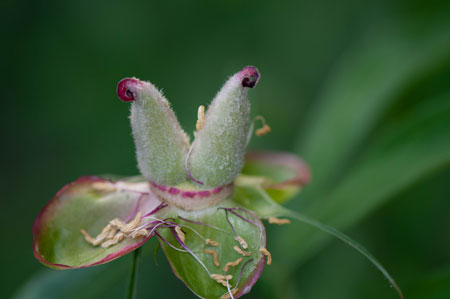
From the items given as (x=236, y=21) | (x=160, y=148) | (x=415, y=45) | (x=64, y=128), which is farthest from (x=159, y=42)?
(x=160, y=148)

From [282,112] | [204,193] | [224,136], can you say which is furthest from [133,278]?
[282,112]

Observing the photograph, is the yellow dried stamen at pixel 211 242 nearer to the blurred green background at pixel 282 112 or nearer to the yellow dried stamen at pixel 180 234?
the yellow dried stamen at pixel 180 234

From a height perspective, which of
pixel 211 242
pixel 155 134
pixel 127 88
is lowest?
pixel 211 242

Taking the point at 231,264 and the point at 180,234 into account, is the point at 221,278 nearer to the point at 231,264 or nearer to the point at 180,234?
the point at 231,264

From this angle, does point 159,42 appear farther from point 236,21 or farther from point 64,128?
point 64,128

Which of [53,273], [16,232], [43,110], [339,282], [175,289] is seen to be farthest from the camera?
[43,110]

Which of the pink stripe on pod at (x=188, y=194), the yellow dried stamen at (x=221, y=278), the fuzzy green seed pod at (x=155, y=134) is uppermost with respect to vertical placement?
the fuzzy green seed pod at (x=155, y=134)

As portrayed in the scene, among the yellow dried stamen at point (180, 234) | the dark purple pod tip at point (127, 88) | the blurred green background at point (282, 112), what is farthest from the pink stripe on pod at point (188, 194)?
the blurred green background at point (282, 112)
